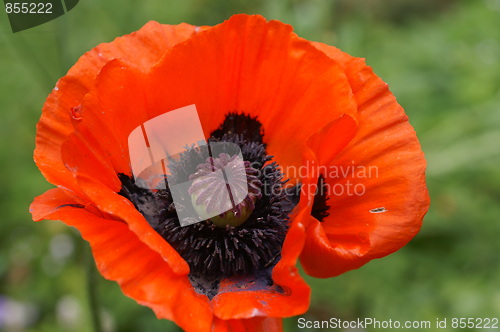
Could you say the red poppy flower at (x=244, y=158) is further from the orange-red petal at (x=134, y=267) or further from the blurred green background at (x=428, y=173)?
the blurred green background at (x=428, y=173)

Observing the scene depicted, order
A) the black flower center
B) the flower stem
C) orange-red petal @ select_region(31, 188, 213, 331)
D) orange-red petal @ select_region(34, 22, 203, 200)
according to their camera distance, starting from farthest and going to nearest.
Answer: the flower stem, the black flower center, orange-red petal @ select_region(34, 22, 203, 200), orange-red petal @ select_region(31, 188, 213, 331)

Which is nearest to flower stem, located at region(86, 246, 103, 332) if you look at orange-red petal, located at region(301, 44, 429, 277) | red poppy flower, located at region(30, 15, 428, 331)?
red poppy flower, located at region(30, 15, 428, 331)

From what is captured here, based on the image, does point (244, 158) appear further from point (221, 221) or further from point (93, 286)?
point (93, 286)

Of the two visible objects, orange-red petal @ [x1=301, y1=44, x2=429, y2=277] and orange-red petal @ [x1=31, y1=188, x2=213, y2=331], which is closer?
orange-red petal @ [x1=31, y1=188, x2=213, y2=331]

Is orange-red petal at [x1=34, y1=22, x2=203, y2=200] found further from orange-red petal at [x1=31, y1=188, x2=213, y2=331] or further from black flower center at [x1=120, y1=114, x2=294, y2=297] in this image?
black flower center at [x1=120, y1=114, x2=294, y2=297]

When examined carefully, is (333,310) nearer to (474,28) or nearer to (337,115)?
(337,115)

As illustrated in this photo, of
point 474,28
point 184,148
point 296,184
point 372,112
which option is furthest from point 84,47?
point 474,28

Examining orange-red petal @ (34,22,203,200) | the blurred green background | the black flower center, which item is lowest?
the blurred green background

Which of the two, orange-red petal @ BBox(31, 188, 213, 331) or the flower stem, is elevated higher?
orange-red petal @ BBox(31, 188, 213, 331)
